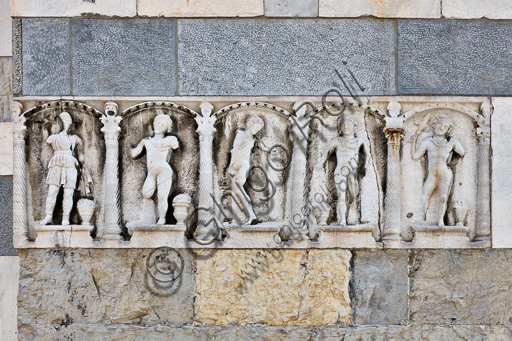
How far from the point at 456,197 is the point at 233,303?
1.98m

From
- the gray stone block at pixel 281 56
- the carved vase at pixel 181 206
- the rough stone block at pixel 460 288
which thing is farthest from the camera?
the gray stone block at pixel 281 56

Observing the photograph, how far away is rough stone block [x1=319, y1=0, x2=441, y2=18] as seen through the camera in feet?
17.2

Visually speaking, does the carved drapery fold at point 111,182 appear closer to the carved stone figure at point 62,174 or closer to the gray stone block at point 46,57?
the carved stone figure at point 62,174

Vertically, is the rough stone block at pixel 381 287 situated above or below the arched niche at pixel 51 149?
below

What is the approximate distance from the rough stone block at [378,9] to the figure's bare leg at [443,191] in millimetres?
1335

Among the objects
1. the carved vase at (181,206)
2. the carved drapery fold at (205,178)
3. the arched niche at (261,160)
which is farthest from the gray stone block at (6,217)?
the arched niche at (261,160)

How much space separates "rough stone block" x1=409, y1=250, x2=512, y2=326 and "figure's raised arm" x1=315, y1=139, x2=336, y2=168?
1.05 metres

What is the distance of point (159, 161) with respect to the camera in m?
5.05

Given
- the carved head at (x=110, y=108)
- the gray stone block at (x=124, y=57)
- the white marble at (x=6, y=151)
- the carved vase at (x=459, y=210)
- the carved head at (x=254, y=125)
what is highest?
the gray stone block at (x=124, y=57)

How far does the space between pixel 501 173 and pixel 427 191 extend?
0.63 meters

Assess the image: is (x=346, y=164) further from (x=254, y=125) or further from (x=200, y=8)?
(x=200, y=8)

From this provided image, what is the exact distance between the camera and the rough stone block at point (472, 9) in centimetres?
529

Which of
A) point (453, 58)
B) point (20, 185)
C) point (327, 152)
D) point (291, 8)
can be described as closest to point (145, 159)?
point (20, 185)

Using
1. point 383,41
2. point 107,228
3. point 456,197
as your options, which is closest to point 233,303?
point 107,228
